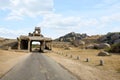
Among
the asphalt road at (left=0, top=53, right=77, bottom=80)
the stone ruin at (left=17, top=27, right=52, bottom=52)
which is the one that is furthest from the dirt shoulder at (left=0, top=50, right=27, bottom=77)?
the stone ruin at (left=17, top=27, right=52, bottom=52)

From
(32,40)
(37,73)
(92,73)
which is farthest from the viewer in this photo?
(32,40)

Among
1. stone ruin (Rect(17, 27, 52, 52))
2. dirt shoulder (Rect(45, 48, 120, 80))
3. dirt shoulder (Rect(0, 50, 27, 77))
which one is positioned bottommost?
dirt shoulder (Rect(45, 48, 120, 80))

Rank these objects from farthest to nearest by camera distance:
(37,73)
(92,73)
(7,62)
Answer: (7,62) → (92,73) → (37,73)

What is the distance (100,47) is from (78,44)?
4355 cm

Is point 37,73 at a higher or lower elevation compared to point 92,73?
higher

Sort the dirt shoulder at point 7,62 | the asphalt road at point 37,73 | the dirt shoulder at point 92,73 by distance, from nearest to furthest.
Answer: the asphalt road at point 37,73, the dirt shoulder at point 92,73, the dirt shoulder at point 7,62

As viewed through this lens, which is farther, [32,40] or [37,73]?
[32,40]

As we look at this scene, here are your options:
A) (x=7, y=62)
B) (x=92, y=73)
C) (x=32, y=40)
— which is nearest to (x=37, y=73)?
(x=92, y=73)

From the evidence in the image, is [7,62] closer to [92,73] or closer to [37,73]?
[37,73]

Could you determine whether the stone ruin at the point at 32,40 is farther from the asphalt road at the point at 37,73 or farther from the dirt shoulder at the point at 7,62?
the asphalt road at the point at 37,73

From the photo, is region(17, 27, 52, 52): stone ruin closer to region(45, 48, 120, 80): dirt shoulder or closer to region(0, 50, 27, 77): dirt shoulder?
region(0, 50, 27, 77): dirt shoulder

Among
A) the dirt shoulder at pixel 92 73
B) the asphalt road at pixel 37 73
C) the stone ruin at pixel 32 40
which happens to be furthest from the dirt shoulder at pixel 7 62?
the stone ruin at pixel 32 40

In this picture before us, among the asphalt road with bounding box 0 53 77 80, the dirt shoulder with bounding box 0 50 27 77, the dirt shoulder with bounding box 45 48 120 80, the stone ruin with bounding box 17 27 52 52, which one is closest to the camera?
the asphalt road with bounding box 0 53 77 80

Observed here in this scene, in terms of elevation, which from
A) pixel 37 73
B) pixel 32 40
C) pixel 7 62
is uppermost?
pixel 32 40
